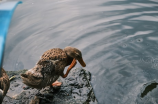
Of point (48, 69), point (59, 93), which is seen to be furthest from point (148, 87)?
point (48, 69)

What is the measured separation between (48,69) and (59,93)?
1.98ft

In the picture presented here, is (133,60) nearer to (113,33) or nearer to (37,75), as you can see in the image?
(113,33)

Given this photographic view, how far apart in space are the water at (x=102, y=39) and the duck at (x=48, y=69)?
0.99m

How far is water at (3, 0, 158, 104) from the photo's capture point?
17.7ft

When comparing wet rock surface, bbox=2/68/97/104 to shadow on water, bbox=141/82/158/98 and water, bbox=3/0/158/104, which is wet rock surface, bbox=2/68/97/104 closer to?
water, bbox=3/0/158/104

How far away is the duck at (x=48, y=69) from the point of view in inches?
169

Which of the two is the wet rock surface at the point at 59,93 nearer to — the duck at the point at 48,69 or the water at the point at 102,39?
the duck at the point at 48,69

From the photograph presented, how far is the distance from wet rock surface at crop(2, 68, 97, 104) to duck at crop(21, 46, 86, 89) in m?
0.21

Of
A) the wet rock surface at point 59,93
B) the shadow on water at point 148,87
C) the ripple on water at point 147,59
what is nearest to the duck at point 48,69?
the wet rock surface at point 59,93

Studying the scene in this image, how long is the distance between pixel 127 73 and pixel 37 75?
2.44 meters

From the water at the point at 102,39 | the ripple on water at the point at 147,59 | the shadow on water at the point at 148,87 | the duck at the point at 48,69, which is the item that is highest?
the duck at the point at 48,69

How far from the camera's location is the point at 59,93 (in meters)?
4.75

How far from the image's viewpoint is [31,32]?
7812mm

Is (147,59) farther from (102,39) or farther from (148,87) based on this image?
(102,39)
